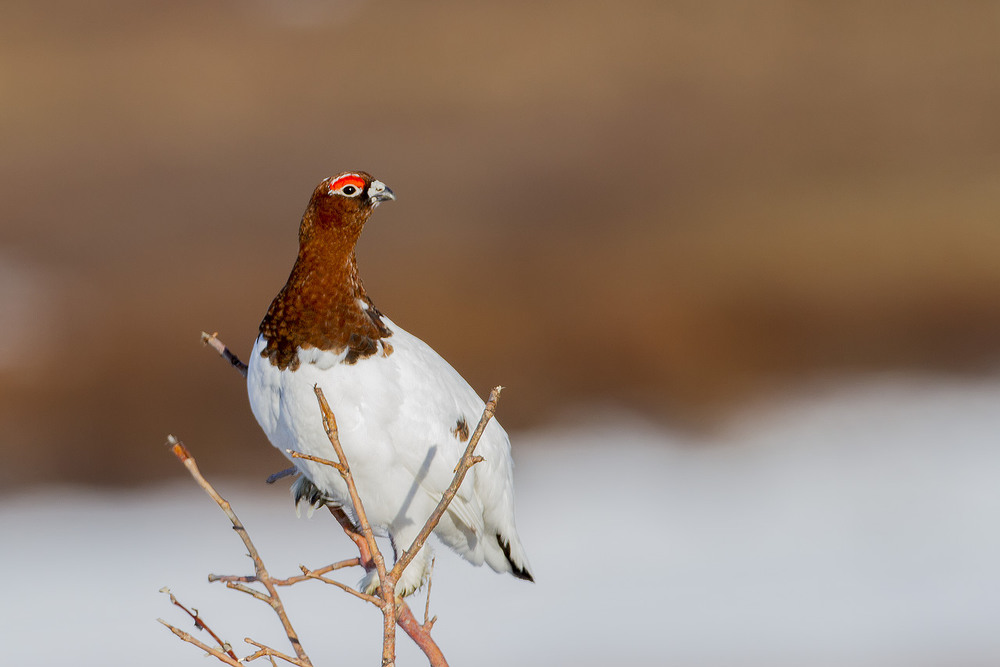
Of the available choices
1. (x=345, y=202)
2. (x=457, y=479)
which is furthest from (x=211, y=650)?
(x=345, y=202)

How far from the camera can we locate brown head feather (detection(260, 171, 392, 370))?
2.01 metres

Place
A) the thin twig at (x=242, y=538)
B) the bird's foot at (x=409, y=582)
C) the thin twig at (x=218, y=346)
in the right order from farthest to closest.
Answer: the bird's foot at (x=409, y=582) < the thin twig at (x=218, y=346) < the thin twig at (x=242, y=538)

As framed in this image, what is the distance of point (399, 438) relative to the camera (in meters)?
2.15

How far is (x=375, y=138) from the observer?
12.7 meters

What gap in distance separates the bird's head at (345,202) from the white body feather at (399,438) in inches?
9.2

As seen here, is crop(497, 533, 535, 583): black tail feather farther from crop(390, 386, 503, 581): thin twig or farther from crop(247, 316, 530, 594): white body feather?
crop(390, 386, 503, 581): thin twig

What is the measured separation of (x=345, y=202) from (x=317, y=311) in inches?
7.9

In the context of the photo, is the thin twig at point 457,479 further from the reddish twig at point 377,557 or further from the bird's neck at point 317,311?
the bird's neck at point 317,311

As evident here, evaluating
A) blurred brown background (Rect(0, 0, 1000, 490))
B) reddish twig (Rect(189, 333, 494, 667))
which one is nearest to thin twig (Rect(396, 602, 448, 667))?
reddish twig (Rect(189, 333, 494, 667))

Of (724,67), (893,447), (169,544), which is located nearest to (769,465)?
(893,447)

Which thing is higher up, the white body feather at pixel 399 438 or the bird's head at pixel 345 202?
the bird's head at pixel 345 202

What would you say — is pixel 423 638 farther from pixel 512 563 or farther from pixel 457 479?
pixel 512 563

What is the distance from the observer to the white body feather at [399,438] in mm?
2010

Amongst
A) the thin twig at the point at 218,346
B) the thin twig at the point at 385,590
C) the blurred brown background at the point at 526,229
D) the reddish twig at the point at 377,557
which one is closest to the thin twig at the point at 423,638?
the reddish twig at the point at 377,557
